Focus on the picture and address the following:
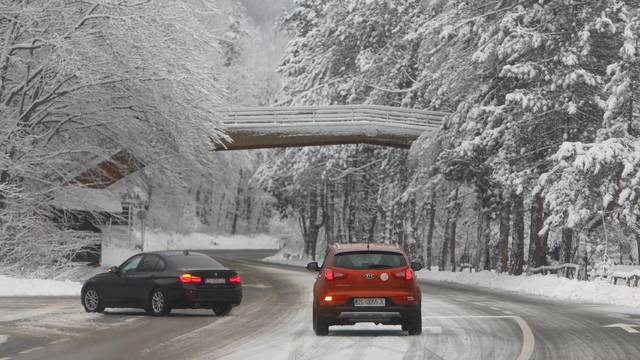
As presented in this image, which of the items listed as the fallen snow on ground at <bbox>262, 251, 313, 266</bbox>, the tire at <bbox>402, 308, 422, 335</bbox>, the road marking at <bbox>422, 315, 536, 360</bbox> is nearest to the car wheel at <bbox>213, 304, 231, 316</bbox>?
the road marking at <bbox>422, 315, 536, 360</bbox>

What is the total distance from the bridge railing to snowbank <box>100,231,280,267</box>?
2292 centimetres

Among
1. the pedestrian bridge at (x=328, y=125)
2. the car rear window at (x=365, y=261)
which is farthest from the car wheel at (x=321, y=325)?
the pedestrian bridge at (x=328, y=125)

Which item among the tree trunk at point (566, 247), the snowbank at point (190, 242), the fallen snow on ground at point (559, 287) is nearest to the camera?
the fallen snow on ground at point (559, 287)

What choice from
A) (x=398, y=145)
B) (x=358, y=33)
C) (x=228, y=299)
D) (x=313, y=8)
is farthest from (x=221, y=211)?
(x=228, y=299)

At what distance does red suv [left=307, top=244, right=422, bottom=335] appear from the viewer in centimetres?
1675

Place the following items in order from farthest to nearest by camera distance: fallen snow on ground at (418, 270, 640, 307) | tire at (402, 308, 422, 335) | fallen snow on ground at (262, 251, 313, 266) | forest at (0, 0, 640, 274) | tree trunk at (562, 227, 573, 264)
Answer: fallen snow on ground at (262, 251, 313, 266) → tree trunk at (562, 227, 573, 264) → forest at (0, 0, 640, 274) → fallen snow on ground at (418, 270, 640, 307) → tire at (402, 308, 422, 335)

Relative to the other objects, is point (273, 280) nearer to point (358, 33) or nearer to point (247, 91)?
point (358, 33)

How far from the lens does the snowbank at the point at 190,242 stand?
244ft

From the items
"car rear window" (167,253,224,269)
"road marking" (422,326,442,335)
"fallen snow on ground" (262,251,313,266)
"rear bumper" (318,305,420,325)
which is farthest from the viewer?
"fallen snow on ground" (262,251,313,266)

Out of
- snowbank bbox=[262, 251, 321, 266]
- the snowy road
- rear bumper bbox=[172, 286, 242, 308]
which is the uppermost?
snowbank bbox=[262, 251, 321, 266]

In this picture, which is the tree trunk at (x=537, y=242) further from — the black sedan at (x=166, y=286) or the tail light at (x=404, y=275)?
the tail light at (x=404, y=275)

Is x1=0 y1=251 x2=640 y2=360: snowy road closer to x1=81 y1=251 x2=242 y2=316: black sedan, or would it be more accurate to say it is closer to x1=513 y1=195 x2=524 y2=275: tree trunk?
x1=81 y1=251 x2=242 y2=316: black sedan

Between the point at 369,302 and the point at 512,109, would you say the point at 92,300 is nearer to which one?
the point at 369,302

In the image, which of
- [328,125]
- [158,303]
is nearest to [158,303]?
[158,303]
